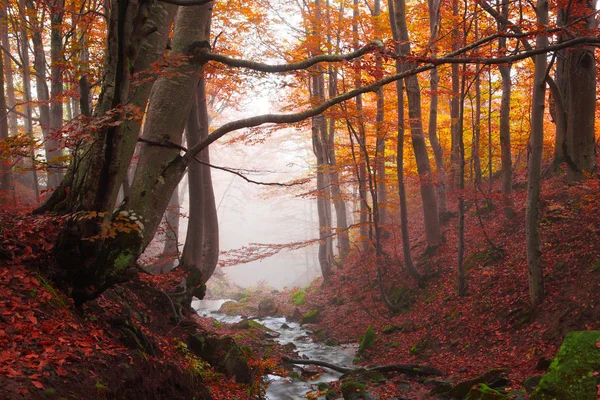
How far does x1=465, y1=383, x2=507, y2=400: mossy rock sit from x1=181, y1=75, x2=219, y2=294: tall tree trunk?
22.1ft

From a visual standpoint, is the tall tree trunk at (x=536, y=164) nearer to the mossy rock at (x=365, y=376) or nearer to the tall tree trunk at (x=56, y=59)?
the mossy rock at (x=365, y=376)

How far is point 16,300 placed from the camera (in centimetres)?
399

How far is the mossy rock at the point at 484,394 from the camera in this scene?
5.16 m

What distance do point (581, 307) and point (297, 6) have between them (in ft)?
50.5

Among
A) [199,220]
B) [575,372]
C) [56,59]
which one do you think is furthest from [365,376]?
[56,59]

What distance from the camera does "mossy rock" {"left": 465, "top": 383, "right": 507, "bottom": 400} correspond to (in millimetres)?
5164

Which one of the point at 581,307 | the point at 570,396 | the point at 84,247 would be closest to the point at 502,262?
the point at 581,307

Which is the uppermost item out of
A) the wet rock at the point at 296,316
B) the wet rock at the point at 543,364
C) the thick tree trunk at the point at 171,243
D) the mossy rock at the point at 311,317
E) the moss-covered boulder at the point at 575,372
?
the thick tree trunk at the point at 171,243

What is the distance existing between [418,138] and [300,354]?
6770 millimetres

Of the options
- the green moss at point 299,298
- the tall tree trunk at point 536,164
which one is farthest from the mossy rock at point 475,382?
the green moss at point 299,298

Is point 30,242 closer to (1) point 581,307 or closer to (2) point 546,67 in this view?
(1) point 581,307

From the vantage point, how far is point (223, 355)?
24.5 ft

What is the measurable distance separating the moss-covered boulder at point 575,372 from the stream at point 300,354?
14.1 feet

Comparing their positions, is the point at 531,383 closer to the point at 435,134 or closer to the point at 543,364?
the point at 543,364
